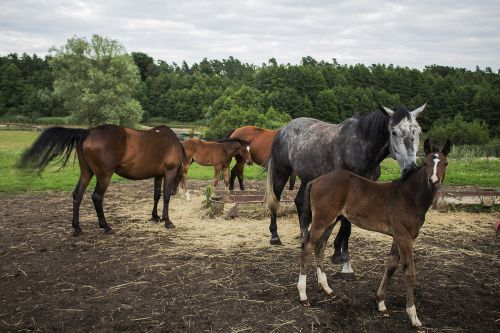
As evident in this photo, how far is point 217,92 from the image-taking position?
229 feet

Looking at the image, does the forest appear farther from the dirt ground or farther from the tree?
the dirt ground

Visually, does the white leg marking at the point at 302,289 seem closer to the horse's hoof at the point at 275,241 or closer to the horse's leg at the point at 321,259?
the horse's leg at the point at 321,259

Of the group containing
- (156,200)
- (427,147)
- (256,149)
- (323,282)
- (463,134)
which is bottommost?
(323,282)

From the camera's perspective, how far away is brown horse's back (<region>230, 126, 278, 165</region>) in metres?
11.6

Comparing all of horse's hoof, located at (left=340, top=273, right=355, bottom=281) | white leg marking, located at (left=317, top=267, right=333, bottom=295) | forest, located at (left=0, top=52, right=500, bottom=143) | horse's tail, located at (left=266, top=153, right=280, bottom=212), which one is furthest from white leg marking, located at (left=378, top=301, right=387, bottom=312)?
forest, located at (left=0, top=52, right=500, bottom=143)

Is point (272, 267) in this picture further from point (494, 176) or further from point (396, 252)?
point (494, 176)

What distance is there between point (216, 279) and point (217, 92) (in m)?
66.4

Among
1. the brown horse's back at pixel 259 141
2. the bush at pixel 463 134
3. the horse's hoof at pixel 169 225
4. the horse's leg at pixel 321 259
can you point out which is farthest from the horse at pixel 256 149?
the bush at pixel 463 134

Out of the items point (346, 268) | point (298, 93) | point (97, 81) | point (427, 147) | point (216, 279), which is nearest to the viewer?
point (427, 147)

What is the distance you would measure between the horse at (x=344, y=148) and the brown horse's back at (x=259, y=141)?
14.1 ft

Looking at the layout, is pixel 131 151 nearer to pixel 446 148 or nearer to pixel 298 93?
pixel 446 148

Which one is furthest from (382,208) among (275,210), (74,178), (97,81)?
(97,81)

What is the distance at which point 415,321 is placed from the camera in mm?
4094

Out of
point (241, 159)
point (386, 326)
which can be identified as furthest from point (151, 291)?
point (241, 159)
